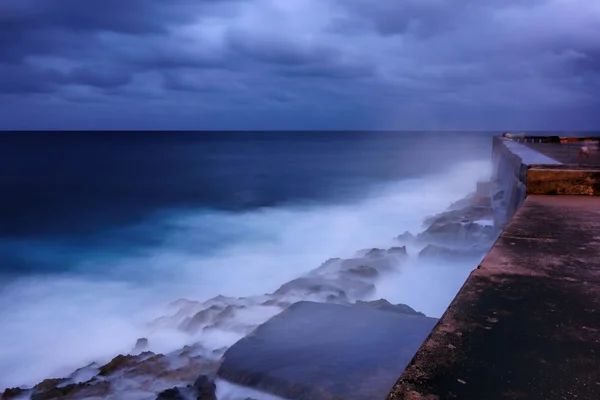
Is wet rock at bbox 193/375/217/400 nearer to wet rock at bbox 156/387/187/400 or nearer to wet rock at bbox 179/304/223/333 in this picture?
wet rock at bbox 156/387/187/400

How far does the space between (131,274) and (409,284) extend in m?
6.59

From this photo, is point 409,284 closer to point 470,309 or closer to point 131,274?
point 470,309

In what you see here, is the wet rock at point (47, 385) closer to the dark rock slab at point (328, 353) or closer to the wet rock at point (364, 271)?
the dark rock slab at point (328, 353)

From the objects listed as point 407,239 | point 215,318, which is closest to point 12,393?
point 215,318

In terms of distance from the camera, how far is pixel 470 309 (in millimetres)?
2055

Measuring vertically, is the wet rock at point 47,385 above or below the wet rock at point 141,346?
above

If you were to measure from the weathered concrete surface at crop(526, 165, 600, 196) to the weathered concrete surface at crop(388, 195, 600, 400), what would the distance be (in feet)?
6.45

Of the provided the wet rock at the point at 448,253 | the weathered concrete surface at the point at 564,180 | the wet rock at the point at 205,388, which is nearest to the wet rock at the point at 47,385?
the wet rock at the point at 205,388

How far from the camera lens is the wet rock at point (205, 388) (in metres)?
3.81

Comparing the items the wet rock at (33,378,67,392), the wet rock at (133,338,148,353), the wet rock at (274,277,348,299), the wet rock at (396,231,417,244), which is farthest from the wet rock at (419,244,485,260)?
the wet rock at (33,378,67,392)

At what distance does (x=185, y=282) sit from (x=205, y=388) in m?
6.61

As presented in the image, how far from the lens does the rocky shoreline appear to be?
4457 millimetres

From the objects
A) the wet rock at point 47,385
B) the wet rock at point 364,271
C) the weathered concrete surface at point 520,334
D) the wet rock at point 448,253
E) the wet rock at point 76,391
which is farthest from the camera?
the wet rock at point 448,253

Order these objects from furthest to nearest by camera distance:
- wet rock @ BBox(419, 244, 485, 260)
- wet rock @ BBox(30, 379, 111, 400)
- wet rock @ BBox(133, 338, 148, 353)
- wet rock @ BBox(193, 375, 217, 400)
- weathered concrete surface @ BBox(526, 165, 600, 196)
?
1. wet rock @ BBox(419, 244, 485, 260)
2. wet rock @ BBox(133, 338, 148, 353)
3. weathered concrete surface @ BBox(526, 165, 600, 196)
4. wet rock @ BBox(30, 379, 111, 400)
5. wet rock @ BBox(193, 375, 217, 400)
